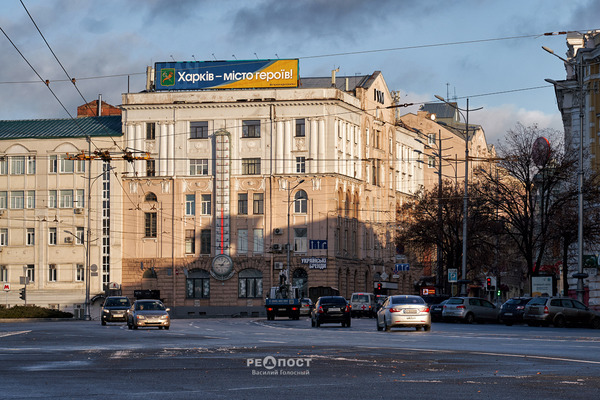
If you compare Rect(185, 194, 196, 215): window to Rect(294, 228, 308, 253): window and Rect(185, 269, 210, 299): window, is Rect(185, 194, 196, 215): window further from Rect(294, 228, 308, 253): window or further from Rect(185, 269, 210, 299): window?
Rect(294, 228, 308, 253): window

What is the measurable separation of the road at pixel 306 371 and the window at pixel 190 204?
6258 cm

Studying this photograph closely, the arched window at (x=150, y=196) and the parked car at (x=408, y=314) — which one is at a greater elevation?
the arched window at (x=150, y=196)

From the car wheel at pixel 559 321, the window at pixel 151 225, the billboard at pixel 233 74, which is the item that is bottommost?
the car wheel at pixel 559 321

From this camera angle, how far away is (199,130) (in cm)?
8919

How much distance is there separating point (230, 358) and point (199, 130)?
69244mm

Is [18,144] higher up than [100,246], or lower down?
higher up

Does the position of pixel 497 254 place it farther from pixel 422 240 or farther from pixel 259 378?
pixel 259 378

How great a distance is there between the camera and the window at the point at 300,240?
86875 mm

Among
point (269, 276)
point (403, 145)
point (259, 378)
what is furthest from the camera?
point (403, 145)

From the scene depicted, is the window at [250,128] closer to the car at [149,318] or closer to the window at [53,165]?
the window at [53,165]

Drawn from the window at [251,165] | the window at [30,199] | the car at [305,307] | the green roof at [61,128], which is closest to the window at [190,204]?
the window at [251,165]

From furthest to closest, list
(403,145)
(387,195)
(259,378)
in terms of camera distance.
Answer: (403,145)
(387,195)
(259,378)

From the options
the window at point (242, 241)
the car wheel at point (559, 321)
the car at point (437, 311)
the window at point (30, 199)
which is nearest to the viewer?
the car wheel at point (559, 321)

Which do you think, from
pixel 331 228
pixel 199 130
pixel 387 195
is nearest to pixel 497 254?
pixel 331 228
